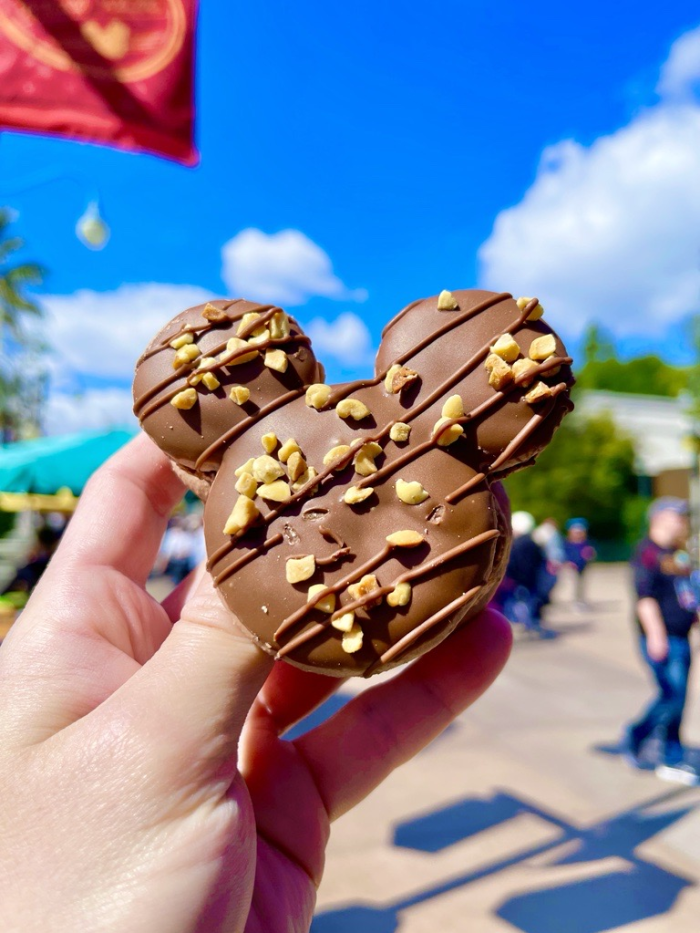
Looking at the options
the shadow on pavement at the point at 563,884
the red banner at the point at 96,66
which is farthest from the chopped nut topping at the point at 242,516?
the red banner at the point at 96,66

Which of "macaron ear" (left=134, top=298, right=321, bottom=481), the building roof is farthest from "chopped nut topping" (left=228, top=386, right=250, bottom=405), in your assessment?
the building roof

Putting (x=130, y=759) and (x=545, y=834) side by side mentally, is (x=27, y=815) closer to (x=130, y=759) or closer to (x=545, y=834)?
(x=130, y=759)

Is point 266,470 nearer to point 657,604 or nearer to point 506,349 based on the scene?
point 506,349

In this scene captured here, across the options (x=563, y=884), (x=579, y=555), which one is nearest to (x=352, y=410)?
(x=563, y=884)

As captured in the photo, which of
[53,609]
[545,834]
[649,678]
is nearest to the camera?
[53,609]

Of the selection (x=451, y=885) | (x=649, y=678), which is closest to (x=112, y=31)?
(x=451, y=885)

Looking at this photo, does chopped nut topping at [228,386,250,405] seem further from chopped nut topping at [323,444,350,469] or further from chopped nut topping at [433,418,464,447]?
chopped nut topping at [433,418,464,447]
